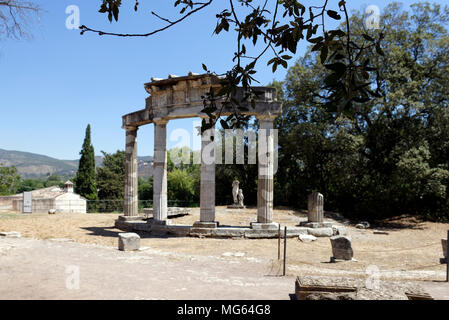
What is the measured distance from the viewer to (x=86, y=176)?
46312 millimetres

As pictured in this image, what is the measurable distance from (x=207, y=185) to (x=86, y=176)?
3684 centimetres

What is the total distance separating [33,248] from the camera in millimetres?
10398

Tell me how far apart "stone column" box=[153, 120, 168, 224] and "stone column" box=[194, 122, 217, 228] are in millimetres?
2113

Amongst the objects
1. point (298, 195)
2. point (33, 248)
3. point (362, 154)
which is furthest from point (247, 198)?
point (33, 248)

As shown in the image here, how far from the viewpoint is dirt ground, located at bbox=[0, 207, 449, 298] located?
29.1ft

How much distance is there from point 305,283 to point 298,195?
2367 cm

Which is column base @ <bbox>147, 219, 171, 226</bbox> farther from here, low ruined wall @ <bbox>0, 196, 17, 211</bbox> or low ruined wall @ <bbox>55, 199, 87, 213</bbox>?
low ruined wall @ <bbox>0, 196, 17, 211</bbox>

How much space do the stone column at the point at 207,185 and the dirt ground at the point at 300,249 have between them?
1.14 metres

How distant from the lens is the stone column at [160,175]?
15.4m

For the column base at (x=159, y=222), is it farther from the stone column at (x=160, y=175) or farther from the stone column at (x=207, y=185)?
the stone column at (x=207, y=185)

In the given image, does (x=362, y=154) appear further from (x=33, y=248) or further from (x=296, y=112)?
(x=33, y=248)

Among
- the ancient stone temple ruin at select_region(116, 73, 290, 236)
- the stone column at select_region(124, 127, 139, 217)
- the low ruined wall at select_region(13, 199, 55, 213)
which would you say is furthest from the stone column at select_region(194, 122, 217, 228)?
the low ruined wall at select_region(13, 199, 55, 213)

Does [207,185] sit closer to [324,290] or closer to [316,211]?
[316,211]

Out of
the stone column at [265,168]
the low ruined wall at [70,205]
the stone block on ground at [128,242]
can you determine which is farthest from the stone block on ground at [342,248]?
the low ruined wall at [70,205]
